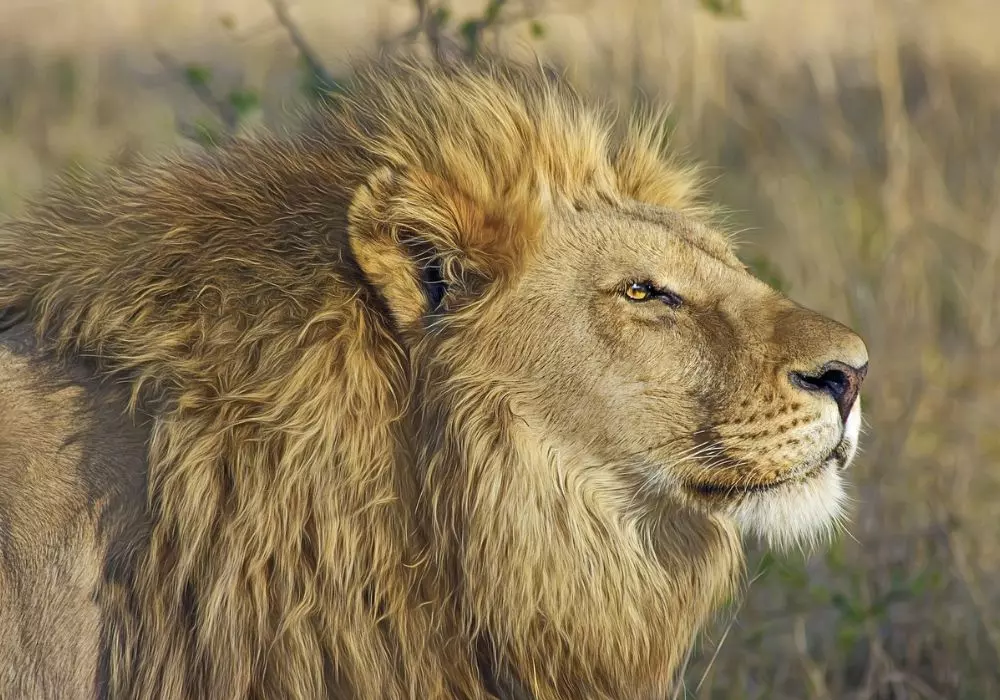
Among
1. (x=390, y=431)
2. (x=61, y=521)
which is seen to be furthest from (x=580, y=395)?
(x=61, y=521)

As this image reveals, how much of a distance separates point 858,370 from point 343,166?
113 cm

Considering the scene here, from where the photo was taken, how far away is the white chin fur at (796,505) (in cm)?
275

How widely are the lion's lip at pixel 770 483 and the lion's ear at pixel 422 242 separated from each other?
0.59 meters

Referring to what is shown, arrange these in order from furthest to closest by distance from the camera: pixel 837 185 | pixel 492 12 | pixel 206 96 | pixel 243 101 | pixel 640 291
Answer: pixel 837 185 < pixel 206 96 < pixel 492 12 < pixel 243 101 < pixel 640 291

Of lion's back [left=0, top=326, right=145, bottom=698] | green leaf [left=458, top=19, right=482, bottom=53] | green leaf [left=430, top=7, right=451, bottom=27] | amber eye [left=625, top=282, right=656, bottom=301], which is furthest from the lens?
green leaf [left=430, top=7, right=451, bottom=27]

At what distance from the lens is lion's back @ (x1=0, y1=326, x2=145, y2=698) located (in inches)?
99.7

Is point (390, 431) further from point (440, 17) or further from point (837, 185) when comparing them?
point (837, 185)

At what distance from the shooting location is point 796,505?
2754 mm

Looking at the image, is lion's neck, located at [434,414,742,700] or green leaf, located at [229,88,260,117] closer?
lion's neck, located at [434,414,742,700]

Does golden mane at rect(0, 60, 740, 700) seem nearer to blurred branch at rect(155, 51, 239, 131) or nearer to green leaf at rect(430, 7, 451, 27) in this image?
blurred branch at rect(155, 51, 239, 131)

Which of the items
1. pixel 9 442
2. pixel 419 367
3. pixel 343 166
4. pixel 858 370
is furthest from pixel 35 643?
pixel 858 370

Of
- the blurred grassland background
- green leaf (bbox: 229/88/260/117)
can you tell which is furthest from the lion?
green leaf (bbox: 229/88/260/117)

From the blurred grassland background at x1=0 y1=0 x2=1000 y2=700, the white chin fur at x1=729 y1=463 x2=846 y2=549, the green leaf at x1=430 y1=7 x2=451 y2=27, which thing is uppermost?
the green leaf at x1=430 y1=7 x2=451 y2=27

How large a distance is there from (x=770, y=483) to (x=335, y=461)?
2.83 ft
